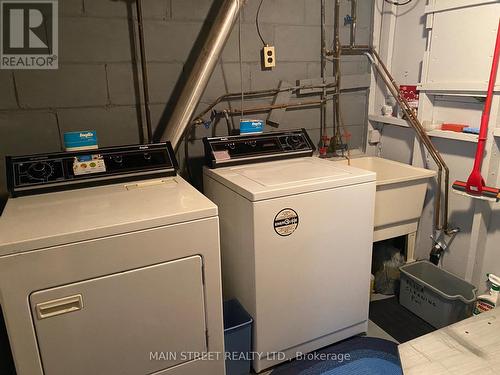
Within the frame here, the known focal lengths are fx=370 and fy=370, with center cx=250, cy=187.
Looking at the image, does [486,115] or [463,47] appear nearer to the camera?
[486,115]

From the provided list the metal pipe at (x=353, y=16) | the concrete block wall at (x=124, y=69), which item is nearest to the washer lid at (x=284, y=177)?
the concrete block wall at (x=124, y=69)

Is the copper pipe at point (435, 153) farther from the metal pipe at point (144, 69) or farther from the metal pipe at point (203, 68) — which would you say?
the metal pipe at point (144, 69)

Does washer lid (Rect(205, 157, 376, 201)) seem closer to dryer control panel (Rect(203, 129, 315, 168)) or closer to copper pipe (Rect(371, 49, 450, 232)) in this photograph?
dryer control panel (Rect(203, 129, 315, 168))

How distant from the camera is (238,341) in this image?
1675 mm

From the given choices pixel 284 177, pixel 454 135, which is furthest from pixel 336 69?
pixel 284 177

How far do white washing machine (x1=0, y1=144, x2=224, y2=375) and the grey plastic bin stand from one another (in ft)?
4.12

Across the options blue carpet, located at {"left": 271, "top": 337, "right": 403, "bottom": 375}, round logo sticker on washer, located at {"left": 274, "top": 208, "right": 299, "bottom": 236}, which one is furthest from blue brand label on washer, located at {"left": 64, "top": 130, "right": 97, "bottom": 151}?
blue carpet, located at {"left": 271, "top": 337, "right": 403, "bottom": 375}

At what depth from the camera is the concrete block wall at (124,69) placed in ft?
5.96

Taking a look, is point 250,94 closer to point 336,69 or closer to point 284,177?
point 336,69

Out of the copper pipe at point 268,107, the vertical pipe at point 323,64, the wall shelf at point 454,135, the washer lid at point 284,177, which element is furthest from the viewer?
the vertical pipe at point 323,64

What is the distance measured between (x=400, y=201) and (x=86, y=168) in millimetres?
1685

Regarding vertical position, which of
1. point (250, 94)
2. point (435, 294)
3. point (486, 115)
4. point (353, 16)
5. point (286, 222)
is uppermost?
point (353, 16)

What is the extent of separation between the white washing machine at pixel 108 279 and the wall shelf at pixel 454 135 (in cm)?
145

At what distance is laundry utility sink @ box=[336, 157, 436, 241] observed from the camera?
208cm
